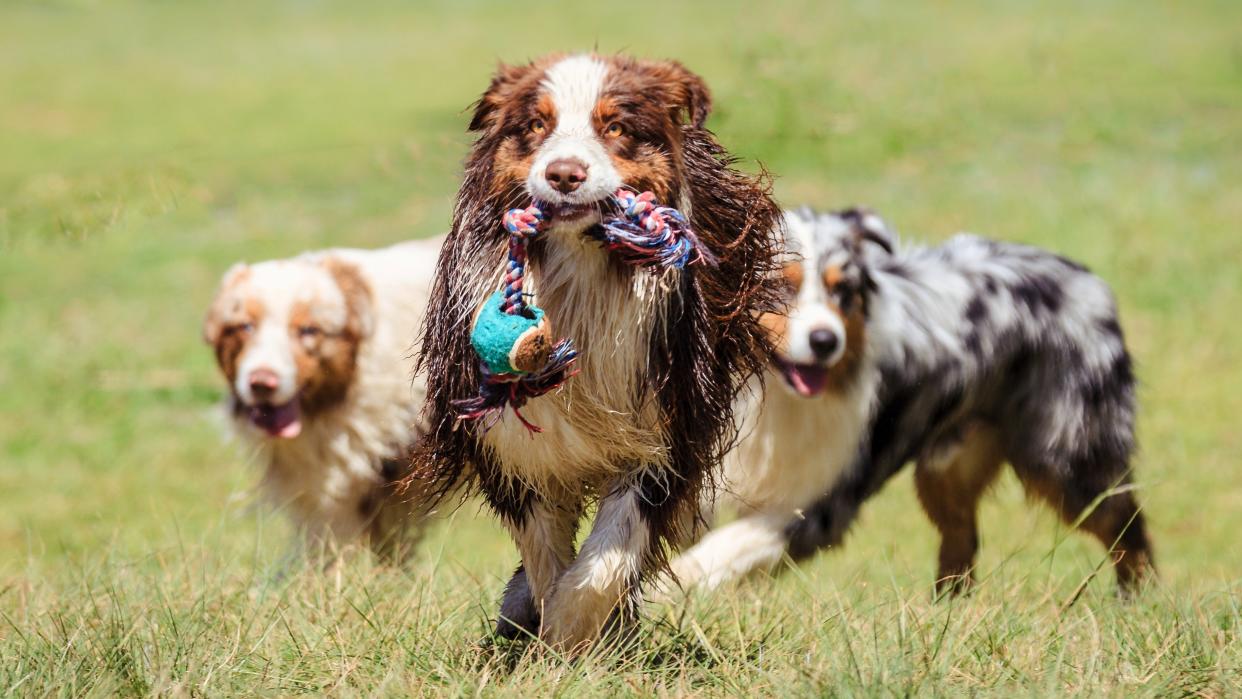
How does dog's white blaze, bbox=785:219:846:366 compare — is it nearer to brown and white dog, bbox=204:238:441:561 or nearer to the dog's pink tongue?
the dog's pink tongue

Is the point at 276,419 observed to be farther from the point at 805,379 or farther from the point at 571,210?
the point at 571,210

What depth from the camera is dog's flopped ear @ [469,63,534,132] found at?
3598 millimetres

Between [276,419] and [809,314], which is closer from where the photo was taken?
[809,314]

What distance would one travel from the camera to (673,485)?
3.83 m

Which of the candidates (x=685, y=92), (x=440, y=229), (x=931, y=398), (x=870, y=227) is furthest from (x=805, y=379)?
(x=440, y=229)

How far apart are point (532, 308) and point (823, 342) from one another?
1931 mm

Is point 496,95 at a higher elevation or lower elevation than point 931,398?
higher

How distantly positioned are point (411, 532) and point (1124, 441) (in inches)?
121

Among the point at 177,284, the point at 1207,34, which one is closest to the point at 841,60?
the point at 1207,34

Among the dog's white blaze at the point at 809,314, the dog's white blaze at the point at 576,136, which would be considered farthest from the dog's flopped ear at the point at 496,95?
the dog's white blaze at the point at 809,314

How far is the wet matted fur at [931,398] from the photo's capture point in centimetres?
538

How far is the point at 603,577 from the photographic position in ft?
12.1

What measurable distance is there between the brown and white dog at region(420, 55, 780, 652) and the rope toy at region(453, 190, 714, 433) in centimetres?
5

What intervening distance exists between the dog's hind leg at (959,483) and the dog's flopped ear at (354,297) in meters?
2.42
